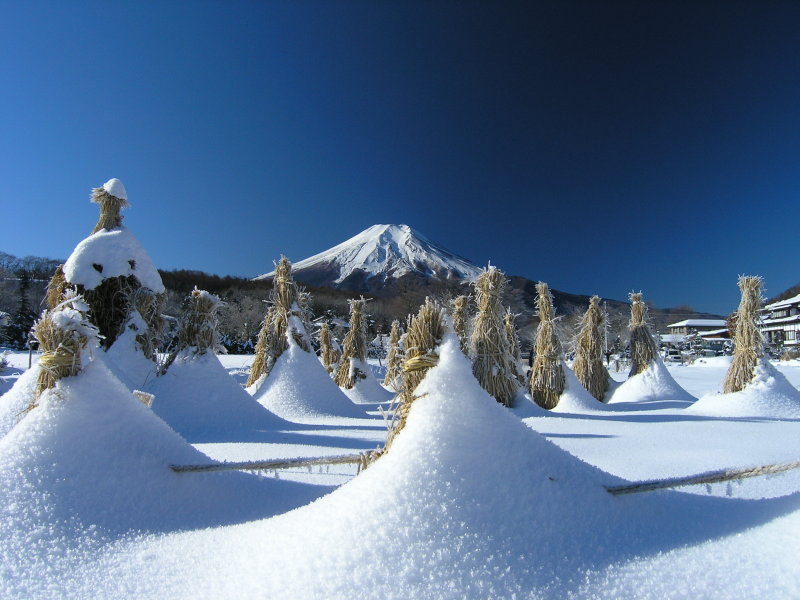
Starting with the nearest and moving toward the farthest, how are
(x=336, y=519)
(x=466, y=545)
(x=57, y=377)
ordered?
(x=466, y=545)
(x=336, y=519)
(x=57, y=377)

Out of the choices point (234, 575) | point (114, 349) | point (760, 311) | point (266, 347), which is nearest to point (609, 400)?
point (760, 311)

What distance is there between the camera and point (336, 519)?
5.33 feet

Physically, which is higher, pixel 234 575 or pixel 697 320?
pixel 697 320

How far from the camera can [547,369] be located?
409 inches

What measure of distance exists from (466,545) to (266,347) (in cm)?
901

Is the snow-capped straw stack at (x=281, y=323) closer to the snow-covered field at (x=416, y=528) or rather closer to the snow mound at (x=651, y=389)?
the snow-covered field at (x=416, y=528)

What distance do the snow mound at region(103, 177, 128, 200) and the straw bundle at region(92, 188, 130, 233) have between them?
0.16 ft

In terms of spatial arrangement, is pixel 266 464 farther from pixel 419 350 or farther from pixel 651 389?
pixel 651 389

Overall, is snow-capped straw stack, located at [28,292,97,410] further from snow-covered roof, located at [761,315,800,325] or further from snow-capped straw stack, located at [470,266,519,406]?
snow-covered roof, located at [761,315,800,325]

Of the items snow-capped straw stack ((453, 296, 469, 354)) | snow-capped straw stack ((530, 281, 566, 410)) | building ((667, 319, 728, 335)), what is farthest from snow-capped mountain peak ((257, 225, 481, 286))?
snow-capped straw stack ((453, 296, 469, 354))

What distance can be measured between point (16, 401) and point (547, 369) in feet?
31.1

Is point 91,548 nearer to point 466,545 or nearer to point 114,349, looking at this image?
point 466,545

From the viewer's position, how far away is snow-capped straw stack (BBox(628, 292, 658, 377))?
39.3ft

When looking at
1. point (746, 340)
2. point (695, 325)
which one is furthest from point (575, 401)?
point (695, 325)
